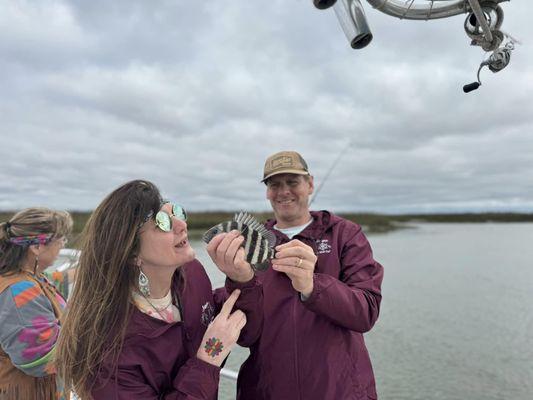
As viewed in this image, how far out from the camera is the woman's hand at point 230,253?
214 centimetres

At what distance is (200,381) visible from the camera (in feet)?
6.49

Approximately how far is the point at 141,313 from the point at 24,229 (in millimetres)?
1550

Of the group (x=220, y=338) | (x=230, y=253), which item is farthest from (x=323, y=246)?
(x=220, y=338)

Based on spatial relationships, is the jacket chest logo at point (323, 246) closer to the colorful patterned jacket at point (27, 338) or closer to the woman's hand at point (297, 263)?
the woman's hand at point (297, 263)

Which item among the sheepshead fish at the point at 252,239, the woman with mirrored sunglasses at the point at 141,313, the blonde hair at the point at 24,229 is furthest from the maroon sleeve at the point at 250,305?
the blonde hair at the point at 24,229

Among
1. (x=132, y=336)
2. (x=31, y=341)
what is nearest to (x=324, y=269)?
(x=132, y=336)

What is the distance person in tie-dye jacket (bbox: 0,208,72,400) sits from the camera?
2.61 meters

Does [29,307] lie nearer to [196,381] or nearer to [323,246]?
[196,381]

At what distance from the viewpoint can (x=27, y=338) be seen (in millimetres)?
2604

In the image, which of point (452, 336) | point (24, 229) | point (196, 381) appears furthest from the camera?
point (452, 336)

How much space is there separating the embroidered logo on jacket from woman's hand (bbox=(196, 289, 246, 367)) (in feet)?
0.52

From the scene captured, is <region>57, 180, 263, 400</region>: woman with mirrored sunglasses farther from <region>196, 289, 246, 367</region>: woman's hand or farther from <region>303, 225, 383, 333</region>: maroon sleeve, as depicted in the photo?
<region>303, 225, 383, 333</region>: maroon sleeve

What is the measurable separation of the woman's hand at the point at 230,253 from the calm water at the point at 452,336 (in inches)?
270

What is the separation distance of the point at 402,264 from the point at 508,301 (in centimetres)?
898
